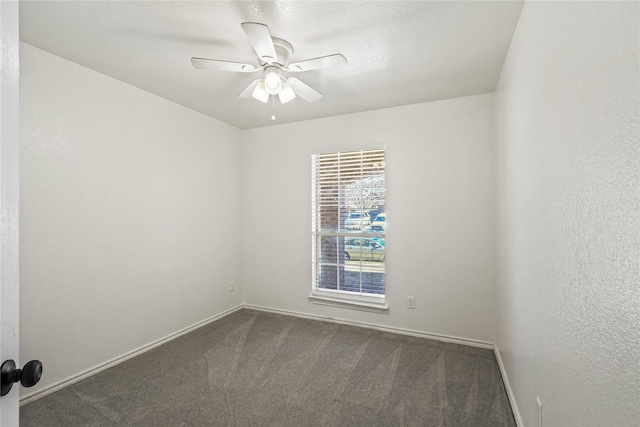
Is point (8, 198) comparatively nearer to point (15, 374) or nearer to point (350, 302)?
point (15, 374)

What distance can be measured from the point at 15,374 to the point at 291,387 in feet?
6.34

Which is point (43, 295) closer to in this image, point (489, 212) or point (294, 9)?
point (294, 9)

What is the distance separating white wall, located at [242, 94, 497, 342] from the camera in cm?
297

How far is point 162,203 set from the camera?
309cm

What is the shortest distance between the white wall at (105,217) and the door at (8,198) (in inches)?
73.6

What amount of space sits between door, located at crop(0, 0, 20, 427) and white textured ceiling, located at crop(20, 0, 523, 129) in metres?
1.24

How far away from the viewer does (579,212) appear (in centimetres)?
100

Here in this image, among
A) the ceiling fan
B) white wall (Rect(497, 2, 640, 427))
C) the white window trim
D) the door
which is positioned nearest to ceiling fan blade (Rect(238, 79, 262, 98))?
the ceiling fan

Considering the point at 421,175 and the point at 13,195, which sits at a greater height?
the point at 421,175

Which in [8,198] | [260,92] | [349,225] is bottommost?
[349,225]

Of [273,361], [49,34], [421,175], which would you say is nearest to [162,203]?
[49,34]

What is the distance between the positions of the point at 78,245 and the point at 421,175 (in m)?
3.22

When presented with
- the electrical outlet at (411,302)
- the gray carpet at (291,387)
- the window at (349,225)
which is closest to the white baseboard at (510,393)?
the gray carpet at (291,387)

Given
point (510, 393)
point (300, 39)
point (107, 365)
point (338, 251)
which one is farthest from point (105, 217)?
point (510, 393)
